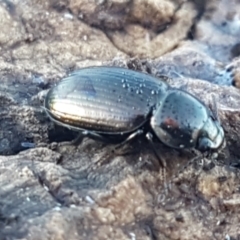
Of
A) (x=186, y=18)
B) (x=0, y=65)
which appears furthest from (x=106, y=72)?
(x=186, y=18)

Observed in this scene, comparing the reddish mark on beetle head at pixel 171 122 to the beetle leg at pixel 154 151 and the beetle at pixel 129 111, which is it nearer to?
the beetle at pixel 129 111

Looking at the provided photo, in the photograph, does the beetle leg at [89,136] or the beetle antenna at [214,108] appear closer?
the beetle leg at [89,136]

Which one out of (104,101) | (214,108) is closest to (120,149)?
(104,101)

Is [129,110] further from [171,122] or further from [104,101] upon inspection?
[171,122]

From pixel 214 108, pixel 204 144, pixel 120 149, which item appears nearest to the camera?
pixel 120 149

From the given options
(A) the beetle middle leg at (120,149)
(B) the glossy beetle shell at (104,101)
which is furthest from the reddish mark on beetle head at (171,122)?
(A) the beetle middle leg at (120,149)

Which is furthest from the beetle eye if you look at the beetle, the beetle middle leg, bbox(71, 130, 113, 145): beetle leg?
bbox(71, 130, 113, 145): beetle leg

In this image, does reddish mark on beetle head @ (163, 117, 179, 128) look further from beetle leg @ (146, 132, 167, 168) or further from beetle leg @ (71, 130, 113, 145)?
beetle leg @ (71, 130, 113, 145)

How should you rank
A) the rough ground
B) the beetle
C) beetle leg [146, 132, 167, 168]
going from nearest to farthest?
1. the rough ground
2. beetle leg [146, 132, 167, 168]
3. the beetle
